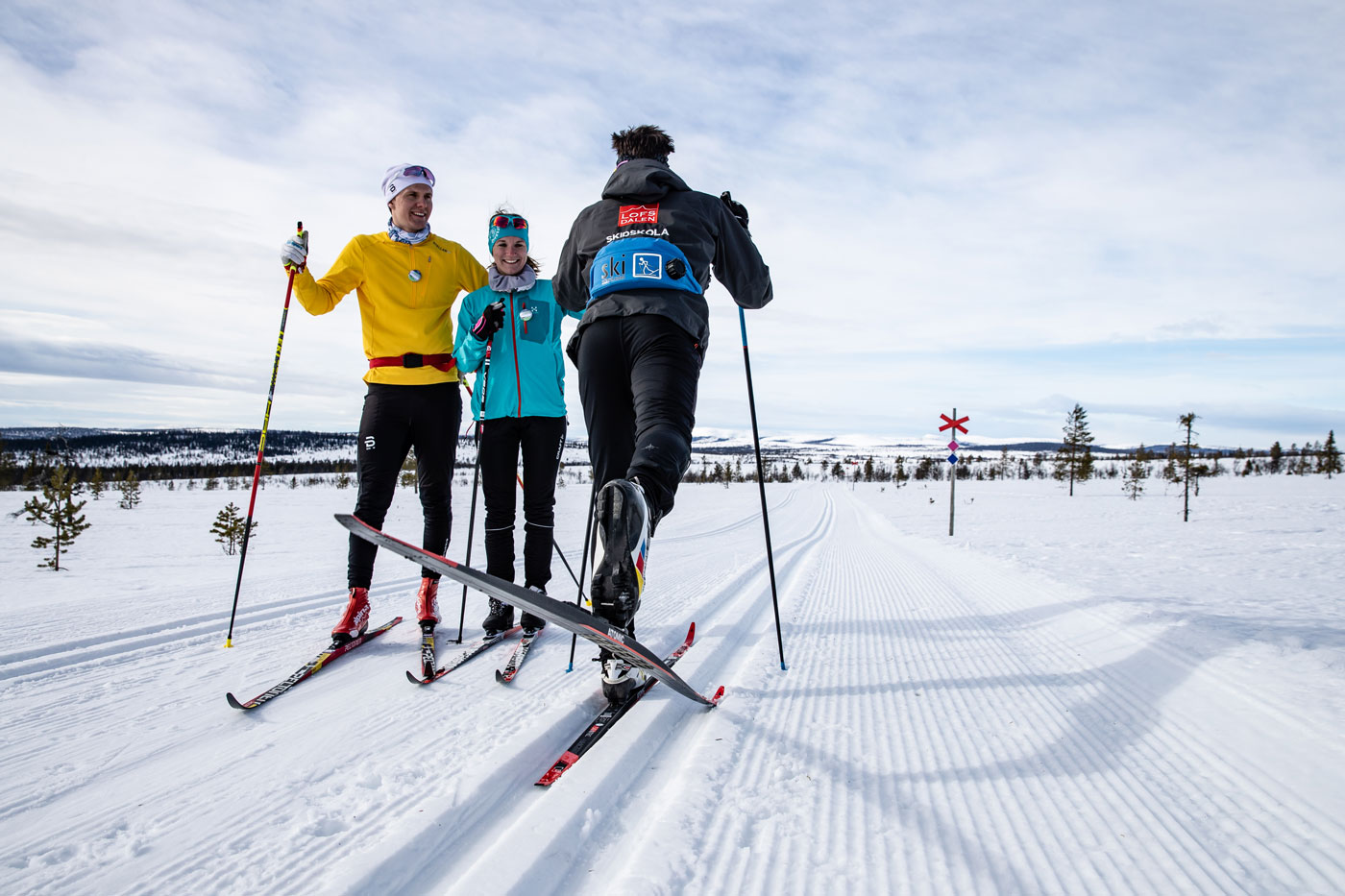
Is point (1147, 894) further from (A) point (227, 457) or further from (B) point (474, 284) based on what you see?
(A) point (227, 457)

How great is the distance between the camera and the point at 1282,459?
84.8 m

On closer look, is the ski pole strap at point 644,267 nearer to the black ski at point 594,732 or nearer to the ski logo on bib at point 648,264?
the ski logo on bib at point 648,264

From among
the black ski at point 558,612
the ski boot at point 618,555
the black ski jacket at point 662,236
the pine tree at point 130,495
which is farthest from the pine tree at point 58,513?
the pine tree at point 130,495

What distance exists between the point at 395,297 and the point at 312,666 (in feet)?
5.81

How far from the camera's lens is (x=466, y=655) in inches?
100

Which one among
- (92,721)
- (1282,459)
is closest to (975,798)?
(92,721)

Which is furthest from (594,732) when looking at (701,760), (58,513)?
(58,513)

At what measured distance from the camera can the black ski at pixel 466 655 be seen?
2201 millimetres

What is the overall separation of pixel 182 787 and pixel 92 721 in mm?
652

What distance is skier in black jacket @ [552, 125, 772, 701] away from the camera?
5.62ft

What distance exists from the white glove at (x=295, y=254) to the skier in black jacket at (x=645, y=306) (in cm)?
137

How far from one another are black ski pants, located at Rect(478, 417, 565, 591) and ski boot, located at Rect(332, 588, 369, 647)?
24.2 inches

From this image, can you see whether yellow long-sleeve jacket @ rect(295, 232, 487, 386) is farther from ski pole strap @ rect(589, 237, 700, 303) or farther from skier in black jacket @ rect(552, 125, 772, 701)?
ski pole strap @ rect(589, 237, 700, 303)

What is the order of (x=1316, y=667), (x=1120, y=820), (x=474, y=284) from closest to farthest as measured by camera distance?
(x=1120, y=820), (x=1316, y=667), (x=474, y=284)
